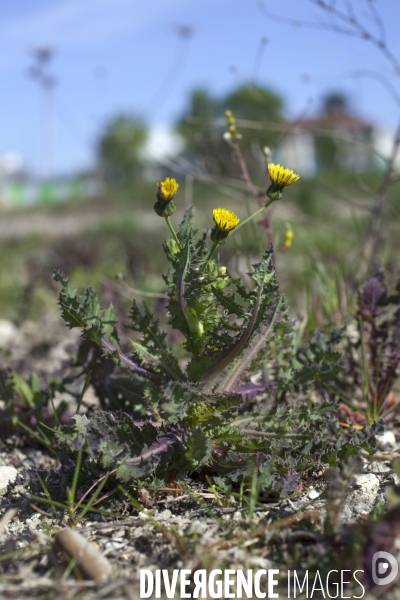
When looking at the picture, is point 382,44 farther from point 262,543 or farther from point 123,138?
point 123,138

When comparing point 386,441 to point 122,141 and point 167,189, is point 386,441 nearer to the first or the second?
point 167,189

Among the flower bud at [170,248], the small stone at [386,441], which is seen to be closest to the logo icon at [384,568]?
the small stone at [386,441]

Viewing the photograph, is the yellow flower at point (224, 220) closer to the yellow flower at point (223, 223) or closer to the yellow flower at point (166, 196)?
the yellow flower at point (223, 223)

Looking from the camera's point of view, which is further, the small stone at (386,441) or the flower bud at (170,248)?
the small stone at (386,441)

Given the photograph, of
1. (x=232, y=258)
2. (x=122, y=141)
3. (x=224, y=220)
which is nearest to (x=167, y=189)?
(x=224, y=220)

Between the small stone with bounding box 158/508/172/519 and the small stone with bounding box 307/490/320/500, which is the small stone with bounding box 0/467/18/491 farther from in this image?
the small stone with bounding box 307/490/320/500
